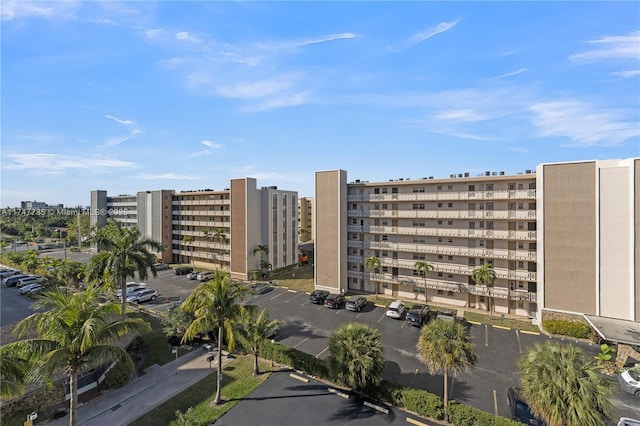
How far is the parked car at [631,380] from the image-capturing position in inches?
862

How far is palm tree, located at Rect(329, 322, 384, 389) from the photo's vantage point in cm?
1969

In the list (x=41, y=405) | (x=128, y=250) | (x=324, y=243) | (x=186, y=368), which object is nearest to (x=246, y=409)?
(x=186, y=368)

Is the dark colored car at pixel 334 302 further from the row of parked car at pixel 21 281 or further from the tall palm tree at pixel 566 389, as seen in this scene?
the row of parked car at pixel 21 281

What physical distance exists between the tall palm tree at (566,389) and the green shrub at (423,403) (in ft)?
17.1

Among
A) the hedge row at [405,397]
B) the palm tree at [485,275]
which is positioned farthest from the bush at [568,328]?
the hedge row at [405,397]

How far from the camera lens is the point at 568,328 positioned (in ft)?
102

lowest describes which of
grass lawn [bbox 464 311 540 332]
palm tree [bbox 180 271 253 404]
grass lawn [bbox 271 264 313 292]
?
grass lawn [bbox 464 311 540 332]

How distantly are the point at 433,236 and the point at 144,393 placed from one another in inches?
1453

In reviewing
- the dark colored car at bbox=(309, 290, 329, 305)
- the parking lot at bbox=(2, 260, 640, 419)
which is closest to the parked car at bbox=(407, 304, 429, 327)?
the parking lot at bbox=(2, 260, 640, 419)

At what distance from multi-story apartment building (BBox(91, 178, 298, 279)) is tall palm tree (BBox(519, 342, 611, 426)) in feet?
154

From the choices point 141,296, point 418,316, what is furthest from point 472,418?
point 141,296

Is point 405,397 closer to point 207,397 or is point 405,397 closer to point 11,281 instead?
point 207,397

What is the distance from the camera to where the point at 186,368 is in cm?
2509

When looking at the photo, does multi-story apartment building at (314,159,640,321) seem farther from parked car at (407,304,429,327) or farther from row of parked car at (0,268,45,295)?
row of parked car at (0,268,45,295)
